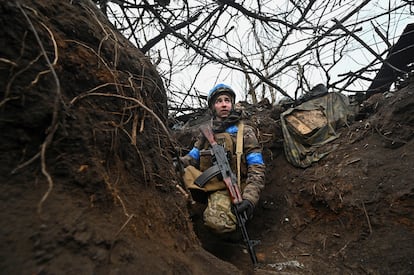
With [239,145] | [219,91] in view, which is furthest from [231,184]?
[219,91]

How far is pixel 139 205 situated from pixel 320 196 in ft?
8.49

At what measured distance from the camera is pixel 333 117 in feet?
12.9

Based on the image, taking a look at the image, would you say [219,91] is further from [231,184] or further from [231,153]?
[231,184]

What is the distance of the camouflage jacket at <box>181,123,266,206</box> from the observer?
9.60ft

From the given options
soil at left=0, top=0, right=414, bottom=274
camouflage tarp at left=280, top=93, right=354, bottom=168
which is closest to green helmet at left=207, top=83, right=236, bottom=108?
camouflage tarp at left=280, top=93, right=354, bottom=168

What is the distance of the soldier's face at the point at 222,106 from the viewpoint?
3795mm

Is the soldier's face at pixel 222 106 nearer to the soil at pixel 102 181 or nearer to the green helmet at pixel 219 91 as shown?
the green helmet at pixel 219 91

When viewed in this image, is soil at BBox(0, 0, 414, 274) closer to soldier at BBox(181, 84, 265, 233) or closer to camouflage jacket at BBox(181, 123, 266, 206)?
soldier at BBox(181, 84, 265, 233)

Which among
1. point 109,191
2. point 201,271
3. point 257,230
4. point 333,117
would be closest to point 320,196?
point 257,230

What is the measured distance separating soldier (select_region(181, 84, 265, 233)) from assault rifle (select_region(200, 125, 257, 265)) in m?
0.08

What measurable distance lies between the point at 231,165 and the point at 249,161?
0.27 metres

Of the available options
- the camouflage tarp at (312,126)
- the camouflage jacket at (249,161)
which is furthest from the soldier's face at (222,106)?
the camouflage tarp at (312,126)

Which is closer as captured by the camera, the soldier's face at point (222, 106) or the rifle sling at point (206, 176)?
the rifle sling at point (206, 176)

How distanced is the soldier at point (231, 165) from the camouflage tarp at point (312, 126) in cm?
85
